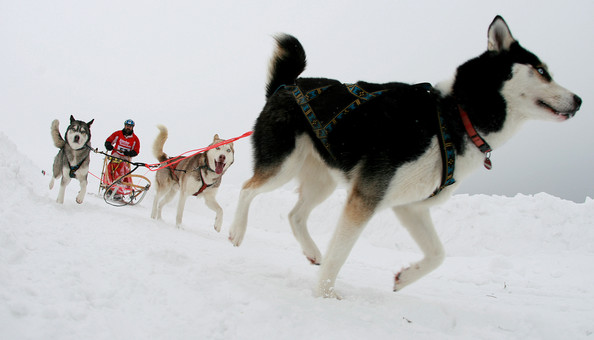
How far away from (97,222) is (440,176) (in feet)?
12.6

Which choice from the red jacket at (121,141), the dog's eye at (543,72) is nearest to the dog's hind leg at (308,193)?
the dog's eye at (543,72)

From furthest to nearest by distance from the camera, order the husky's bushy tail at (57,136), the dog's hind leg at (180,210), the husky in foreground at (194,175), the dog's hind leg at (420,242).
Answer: the husky's bushy tail at (57,136) → the husky in foreground at (194,175) → the dog's hind leg at (180,210) → the dog's hind leg at (420,242)

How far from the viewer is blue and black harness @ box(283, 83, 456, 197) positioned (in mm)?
2383

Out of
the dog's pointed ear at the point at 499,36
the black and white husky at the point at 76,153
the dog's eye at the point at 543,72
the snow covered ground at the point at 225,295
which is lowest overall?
the black and white husky at the point at 76,153

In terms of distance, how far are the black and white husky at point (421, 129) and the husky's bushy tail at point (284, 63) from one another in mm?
642

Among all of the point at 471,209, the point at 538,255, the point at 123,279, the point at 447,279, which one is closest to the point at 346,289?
the point at 123,279

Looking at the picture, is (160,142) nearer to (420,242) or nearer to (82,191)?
(82,191)

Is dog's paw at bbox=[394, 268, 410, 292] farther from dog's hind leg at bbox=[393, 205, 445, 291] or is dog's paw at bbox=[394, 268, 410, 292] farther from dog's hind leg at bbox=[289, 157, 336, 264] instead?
dog's hind leg at bbox=[289, 157, 336, 264]

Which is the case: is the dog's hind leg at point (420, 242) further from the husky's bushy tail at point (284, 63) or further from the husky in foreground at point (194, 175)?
the husky in foreground at point (194, 175)

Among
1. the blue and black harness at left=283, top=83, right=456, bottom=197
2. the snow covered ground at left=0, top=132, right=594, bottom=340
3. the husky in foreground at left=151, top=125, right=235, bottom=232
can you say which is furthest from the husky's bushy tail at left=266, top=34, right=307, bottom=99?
the husky in foreground at left=151, top=125, right=235, bottom=232

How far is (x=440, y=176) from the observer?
2410 mm

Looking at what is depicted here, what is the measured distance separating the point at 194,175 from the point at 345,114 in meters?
4.91

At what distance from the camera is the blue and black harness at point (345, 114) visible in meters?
2.38

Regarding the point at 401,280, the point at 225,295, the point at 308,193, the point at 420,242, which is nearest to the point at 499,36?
the point at 420,242
